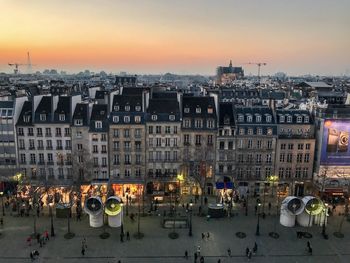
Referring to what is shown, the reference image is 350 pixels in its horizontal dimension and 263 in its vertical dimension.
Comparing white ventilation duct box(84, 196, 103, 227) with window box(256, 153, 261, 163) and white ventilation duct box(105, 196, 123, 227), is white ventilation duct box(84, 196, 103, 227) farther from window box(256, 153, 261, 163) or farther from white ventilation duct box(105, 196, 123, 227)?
window box(256, 153, 261, 163)

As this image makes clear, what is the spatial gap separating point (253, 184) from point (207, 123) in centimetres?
1648

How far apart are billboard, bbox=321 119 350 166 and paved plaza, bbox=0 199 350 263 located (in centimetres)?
1484

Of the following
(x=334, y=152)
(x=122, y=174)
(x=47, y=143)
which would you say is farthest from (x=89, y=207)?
(x=334, y=152)

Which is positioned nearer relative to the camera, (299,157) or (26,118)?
(26,118)

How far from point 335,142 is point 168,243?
4142cm

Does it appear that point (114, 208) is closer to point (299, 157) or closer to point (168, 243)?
point (168, 243)

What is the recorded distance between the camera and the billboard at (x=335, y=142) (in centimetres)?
6938

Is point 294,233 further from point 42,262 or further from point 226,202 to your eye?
point 42,262

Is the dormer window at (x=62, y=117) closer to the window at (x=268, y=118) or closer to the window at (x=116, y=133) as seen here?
the window at (x=116, y=133)

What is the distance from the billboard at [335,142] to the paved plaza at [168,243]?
48.7ft

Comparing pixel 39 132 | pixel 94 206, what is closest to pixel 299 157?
pixel 94 206

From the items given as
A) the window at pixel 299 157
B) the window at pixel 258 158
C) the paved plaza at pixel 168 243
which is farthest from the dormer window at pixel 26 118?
the window at pixel 299 157

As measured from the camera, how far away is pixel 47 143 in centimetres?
7031

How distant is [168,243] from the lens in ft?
169
